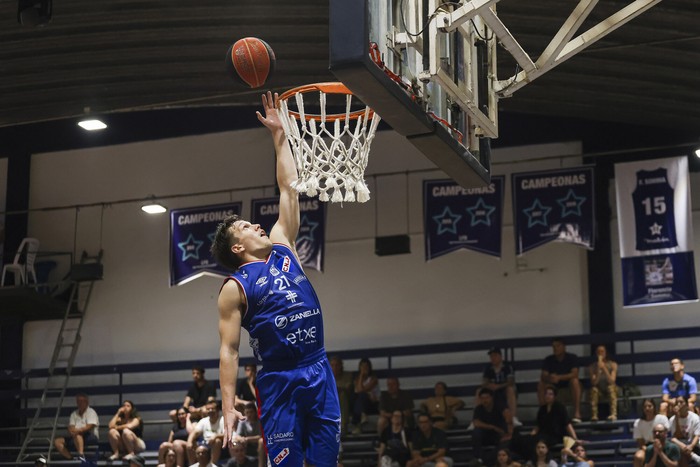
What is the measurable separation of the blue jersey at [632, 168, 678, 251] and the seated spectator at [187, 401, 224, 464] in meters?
6.99

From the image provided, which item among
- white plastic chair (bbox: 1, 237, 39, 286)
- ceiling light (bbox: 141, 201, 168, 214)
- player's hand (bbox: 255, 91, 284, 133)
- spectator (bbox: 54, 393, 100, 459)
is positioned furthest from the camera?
white plastic chair (bbox: 1, 237, 39, 286)

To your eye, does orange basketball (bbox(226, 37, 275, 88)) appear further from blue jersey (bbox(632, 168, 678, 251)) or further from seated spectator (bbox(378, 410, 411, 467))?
blue jersey (bbox(632, 168, 678, 251))

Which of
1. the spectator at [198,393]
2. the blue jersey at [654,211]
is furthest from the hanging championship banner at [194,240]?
the blue jersey at [654,211]

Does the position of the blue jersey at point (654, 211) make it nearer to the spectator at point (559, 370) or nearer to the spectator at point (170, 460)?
the spectator at point (559, 370)

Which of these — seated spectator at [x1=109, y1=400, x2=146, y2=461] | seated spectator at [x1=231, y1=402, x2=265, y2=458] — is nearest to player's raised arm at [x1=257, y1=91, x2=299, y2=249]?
seated spectator at [x1=231, y1=402, x2=265, y2=458]

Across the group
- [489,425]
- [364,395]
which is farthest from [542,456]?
[364,395]

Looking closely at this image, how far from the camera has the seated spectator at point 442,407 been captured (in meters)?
19.2

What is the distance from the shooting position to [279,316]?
24.2 feet

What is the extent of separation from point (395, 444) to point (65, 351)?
8388 mm

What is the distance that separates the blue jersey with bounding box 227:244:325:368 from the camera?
24.2ft

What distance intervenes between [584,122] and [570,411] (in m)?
5.15

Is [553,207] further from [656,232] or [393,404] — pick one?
[393,404]

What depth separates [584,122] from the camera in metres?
20.9

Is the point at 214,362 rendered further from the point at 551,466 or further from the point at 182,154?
the point at 551,466
